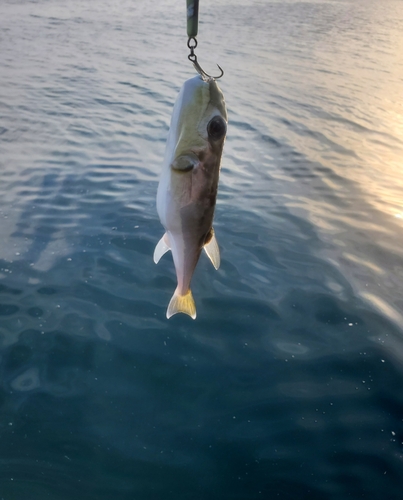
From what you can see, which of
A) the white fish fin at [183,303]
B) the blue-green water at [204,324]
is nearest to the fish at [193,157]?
the white fish fin at [183,303]

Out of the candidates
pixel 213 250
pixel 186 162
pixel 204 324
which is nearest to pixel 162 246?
pixel 213 250

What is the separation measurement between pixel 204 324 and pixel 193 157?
3.62 metres

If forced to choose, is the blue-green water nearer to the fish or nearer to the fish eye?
the fish

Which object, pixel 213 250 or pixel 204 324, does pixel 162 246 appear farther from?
pixel 204 324

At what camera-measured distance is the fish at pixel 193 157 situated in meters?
2.77

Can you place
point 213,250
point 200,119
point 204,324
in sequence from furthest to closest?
1. point 204,324
2. point 213,250
3. point 200,119

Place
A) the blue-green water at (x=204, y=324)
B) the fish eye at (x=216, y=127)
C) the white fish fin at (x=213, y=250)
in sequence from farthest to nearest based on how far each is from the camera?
the blue-green water at (x=204, y=324) → the white fish fin at (x=213, y=250) → the fish eye at (x=216, y=127)

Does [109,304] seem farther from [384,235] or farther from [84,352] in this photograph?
[384,235]

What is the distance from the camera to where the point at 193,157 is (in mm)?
2787

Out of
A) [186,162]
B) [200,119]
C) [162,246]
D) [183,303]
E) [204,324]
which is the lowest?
[204,324]

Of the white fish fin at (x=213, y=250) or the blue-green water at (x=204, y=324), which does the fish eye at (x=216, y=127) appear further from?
the blue-green water at (x=204, y=324)

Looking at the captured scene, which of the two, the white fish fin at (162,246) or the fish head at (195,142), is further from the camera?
the white fish fin at (162,246)

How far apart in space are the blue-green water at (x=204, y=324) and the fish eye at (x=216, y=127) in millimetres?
3250

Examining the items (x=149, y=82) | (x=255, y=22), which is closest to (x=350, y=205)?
(x=149, y=82)
